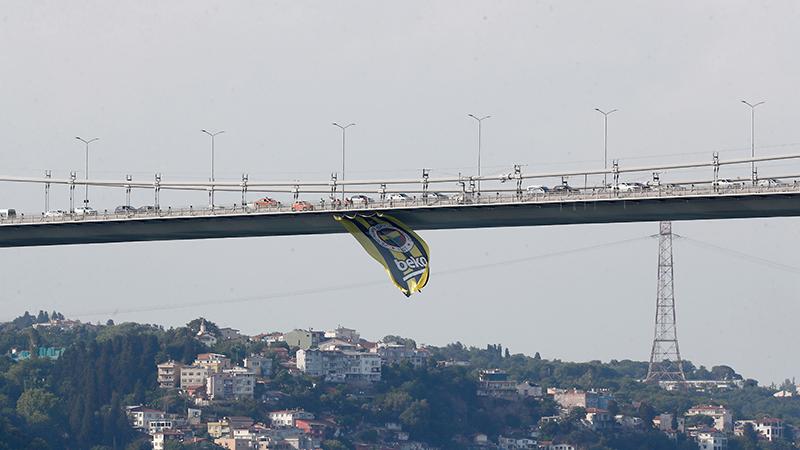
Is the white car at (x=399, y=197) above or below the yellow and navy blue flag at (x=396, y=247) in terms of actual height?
above

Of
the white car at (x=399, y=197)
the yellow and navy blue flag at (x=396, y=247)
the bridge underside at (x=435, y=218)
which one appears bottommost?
the yellow and navy blue flag at (x=396, y=247)

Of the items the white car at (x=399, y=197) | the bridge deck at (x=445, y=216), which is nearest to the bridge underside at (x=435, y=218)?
the bridge deck at (x=445, y=216)

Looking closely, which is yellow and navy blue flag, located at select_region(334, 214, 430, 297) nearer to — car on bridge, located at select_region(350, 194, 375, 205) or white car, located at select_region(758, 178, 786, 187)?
car on bridge, located at select_region(350, 194, 375, 205)

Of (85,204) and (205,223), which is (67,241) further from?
(205,223)

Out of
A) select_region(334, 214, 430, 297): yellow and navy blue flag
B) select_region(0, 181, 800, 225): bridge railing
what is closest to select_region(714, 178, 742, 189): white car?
select_region(0, 181, 800, 225): bridge railing

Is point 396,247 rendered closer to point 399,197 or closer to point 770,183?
point 399,197

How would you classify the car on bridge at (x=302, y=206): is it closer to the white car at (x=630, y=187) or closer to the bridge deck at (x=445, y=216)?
the bridge deck at (x=445, y=216)

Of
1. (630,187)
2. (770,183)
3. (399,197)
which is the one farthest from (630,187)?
(399,197)

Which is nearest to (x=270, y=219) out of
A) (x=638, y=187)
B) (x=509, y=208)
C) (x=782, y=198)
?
(x=509, y=208)
